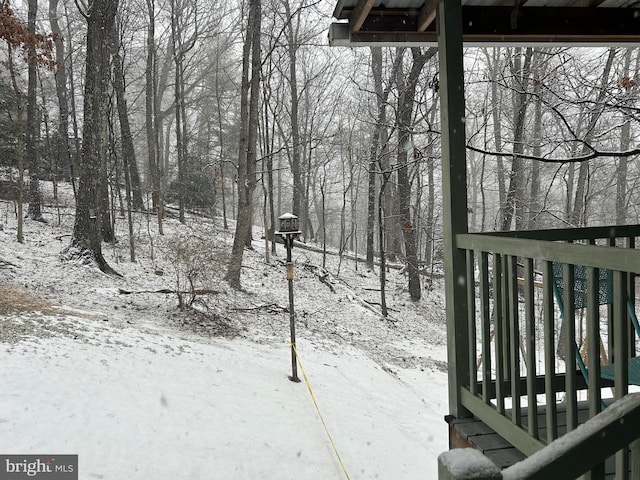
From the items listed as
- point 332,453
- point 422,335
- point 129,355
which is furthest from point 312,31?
point 332,453

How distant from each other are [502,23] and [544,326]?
241 cm

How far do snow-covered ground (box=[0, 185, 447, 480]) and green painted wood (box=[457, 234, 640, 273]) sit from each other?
10.9ft

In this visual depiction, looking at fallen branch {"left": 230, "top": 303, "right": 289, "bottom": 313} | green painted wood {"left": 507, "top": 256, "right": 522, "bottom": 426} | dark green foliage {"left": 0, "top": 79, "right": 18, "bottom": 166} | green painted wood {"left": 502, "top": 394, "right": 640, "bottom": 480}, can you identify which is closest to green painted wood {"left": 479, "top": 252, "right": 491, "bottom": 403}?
green painted wood {"left": 507, "top": 256, "right": 522, "bottom": 426}

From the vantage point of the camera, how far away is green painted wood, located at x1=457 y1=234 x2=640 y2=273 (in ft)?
4.94

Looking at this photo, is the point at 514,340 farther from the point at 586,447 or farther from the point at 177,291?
the point at 177,291

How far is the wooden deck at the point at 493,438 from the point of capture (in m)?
2.16

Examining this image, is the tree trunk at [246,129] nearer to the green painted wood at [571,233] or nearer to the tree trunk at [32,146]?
the tree trunk at [32,146]

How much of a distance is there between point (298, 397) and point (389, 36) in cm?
467

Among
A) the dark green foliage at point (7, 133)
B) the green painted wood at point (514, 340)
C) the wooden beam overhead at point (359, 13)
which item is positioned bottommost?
the green painted wood at point (514, 340)

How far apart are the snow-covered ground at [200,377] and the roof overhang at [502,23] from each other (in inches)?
149

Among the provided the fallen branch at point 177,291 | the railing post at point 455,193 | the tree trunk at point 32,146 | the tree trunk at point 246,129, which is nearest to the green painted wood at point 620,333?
the railing post at point 455,193

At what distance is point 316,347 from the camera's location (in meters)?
8.84

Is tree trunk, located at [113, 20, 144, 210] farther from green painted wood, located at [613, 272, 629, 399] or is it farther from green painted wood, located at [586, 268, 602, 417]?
green painted wood, located at [613, 272, 629, 399]

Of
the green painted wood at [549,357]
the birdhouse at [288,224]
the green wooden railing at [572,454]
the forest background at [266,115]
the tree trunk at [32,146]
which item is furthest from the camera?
the tree trunk at [32,146]
